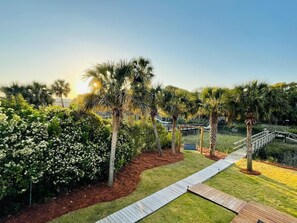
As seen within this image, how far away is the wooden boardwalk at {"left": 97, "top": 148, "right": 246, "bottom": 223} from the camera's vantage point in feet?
15.8

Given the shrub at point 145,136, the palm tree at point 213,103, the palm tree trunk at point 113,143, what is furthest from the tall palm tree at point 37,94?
the palm tree at point 213,103

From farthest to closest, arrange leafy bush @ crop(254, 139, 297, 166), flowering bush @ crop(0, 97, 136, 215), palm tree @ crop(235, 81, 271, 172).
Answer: leafy bush @ crop(254, 139, 297, 166) < palm tree @ crop(235, 81, 271, 172) < flowering bush @ crop(0, 97, 136, 215)

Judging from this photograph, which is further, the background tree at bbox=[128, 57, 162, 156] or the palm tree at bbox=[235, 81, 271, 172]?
the palm tree at bbox=[235, 81, 271, 172]

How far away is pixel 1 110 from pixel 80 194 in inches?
141

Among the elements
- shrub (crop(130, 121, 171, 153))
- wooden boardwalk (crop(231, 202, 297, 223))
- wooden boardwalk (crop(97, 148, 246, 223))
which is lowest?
wooden boardwalk (crop(97, 148, 246, 223))

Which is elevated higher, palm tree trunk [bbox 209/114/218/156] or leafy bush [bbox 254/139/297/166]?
palm tree trunk [bbox 209/114/218/156]

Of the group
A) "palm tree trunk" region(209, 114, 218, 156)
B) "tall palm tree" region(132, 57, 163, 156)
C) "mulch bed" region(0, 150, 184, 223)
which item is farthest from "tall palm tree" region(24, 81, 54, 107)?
"palm tree trunk" region(209, 114, 218, 156)

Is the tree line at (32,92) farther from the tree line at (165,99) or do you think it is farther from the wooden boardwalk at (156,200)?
the wooden boardwalk at (156,200)

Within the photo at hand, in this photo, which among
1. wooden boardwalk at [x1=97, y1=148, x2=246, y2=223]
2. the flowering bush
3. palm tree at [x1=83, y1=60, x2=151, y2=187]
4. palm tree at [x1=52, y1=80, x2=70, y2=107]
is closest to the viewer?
the flowering bush

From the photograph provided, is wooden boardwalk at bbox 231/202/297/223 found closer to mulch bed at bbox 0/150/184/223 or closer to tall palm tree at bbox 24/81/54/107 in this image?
mulch bed at bbox 0/150/184/223

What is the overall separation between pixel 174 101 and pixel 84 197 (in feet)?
25.9

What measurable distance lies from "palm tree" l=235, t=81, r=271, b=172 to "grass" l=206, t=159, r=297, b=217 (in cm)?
247

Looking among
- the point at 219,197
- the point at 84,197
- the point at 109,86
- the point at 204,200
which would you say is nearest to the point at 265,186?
the point at 219,197

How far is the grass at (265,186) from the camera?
6.28 meters
